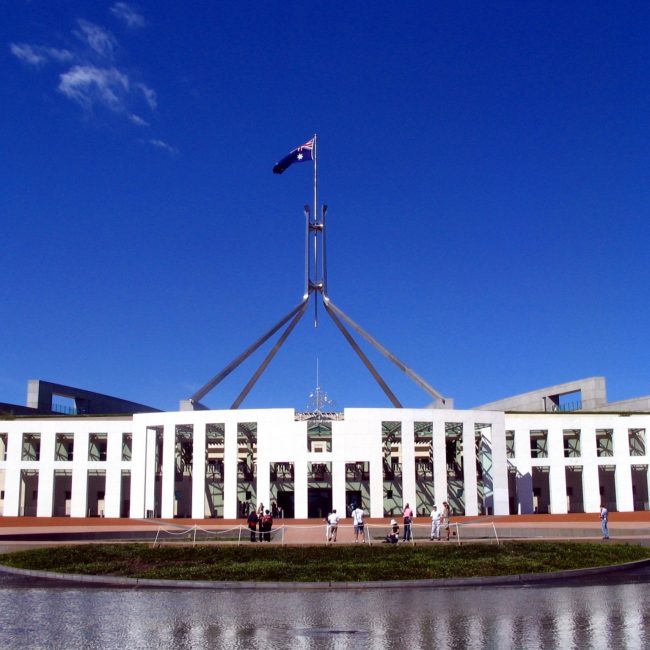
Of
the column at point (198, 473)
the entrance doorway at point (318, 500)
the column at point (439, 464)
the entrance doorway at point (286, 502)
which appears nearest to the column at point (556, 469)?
the column at point (439, 464)

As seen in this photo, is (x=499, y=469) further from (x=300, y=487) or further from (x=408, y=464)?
(x=300, y=487)

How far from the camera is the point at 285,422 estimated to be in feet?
132

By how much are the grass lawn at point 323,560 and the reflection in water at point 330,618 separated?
1.53 m

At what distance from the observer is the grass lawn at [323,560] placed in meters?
16.9

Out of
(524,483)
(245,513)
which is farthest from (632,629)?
(524,483)

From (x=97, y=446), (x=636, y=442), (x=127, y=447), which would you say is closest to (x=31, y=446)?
(x=97, y=446)

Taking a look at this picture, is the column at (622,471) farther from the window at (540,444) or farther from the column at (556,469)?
the window at (540,444)

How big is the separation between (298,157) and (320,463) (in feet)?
59.8

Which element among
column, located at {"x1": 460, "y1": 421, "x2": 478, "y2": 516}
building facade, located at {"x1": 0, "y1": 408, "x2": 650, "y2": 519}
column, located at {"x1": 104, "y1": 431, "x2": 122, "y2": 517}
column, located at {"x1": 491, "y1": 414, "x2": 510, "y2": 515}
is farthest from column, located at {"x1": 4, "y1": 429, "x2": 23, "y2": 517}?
column, located at {"x1": 491, "y1": 414, "x2": 510, "y2": 515}

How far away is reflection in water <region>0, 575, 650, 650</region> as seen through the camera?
10.2m

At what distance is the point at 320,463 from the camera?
46.6 metres

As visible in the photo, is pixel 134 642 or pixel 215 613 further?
pixel 215 613

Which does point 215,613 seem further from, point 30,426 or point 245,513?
point 30,426

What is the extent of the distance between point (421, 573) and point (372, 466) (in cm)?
2355
